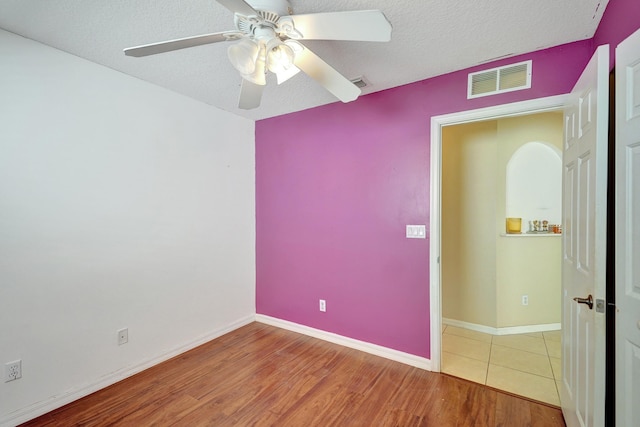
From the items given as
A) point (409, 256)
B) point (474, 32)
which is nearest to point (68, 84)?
point (474, 32)

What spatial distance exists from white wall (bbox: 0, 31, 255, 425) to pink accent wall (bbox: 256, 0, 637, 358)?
2.03ft

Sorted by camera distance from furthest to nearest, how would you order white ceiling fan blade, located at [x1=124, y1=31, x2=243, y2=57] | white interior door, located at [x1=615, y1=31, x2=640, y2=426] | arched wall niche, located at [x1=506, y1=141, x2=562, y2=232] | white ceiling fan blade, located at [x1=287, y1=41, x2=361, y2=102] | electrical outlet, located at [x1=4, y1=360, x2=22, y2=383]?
arched wall niche, located at [x1=506, y1=141, x2=562, y2=232], electrical outlet, located at [x1=4, y1=360, x2=22, y2=383], white ceiling fan blade, located at [x1=287, y1=41, x2=361, y2=102], white ceiling fan blade, located at [x1=124, y1=31, x2=243, y2=57], white interior door, located at [x1=615, y1=31, x2=640, y2=426]

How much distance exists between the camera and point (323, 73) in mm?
1417

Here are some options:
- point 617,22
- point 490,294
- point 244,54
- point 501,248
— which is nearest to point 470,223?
point 501,248

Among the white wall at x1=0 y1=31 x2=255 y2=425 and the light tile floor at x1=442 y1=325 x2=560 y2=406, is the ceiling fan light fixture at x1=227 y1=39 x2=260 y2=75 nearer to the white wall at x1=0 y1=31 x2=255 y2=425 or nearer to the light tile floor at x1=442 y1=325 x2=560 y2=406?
the white wall at x1=0 y1=31 x2=255 y2=425

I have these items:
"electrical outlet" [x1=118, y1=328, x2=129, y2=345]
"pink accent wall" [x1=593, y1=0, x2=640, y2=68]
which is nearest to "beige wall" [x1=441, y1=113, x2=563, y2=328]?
"pink accent wall" [x1=593, y1=0, x2=640, y2=68]

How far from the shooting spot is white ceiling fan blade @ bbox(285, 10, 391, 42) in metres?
1.08

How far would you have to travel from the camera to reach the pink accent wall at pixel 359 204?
7.41ft

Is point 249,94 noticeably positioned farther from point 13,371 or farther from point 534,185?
point 534,185

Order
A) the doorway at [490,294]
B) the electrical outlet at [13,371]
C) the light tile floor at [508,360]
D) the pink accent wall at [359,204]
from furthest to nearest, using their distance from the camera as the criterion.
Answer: the doorway at [490,294] → the pink accent wall at [359,204] → the light tile floor at [508,360] → the electrical outlet at [13,371]

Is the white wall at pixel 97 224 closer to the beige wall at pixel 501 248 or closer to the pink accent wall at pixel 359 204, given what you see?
the pink accent wall at pixel 359 204

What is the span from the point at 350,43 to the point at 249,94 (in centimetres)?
73

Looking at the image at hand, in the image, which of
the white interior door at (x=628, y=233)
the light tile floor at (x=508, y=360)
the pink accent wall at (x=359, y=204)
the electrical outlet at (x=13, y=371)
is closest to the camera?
the white interior door at (x=628, y=233)

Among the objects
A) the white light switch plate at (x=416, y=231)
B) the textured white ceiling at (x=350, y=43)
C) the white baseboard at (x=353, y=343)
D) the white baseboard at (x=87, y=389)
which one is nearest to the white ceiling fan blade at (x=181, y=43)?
the textured white ceiling at (x=350, y=43)
